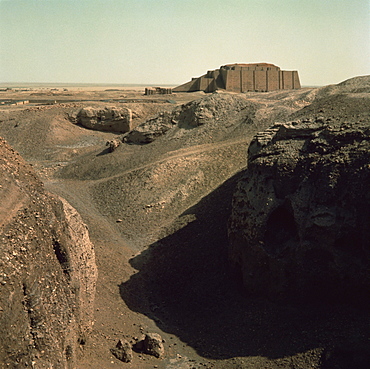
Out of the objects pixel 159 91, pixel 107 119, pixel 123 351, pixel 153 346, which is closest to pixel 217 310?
pixel 153 346

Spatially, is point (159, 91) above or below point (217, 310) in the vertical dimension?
above

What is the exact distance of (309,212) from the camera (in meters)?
12.7

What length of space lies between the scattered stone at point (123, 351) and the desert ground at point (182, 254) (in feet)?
0.52

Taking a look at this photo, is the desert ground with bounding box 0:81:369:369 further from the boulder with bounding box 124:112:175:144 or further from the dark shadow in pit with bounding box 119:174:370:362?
the boulder with bounding box 124:112:175:144

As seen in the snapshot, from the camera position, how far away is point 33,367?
8.19 m

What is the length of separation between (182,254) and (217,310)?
357 centimetres

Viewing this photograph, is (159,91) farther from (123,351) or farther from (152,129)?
(123,351)

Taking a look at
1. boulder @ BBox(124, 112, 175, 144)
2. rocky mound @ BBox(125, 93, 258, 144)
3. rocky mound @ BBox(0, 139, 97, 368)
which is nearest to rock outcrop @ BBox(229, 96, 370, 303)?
rocky mound @ BBox(0, 139, 97, 368)

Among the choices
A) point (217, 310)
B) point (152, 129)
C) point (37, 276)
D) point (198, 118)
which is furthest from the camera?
point (152, 129)

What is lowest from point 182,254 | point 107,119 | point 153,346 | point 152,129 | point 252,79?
point 153,346

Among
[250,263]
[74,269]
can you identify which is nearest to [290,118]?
[250,263]

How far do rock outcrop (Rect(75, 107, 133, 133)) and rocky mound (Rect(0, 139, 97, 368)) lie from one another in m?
23.8

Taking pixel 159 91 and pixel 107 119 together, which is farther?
pixel 159 91

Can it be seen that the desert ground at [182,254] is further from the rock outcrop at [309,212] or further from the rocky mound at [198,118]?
the rock outcrop at [309,212]
